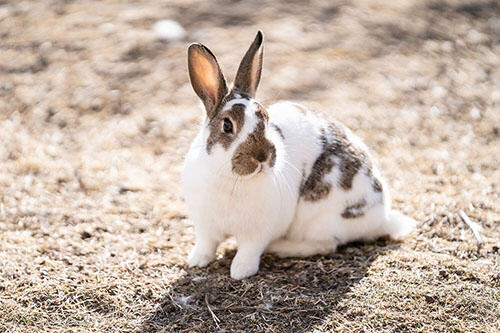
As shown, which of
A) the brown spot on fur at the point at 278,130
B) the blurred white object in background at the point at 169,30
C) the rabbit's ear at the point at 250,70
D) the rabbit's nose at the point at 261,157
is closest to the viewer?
the rabbit's nose at the point at 261,157

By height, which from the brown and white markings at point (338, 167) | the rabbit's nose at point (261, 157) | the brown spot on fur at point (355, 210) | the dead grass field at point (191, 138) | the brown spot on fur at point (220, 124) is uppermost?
the brown spot on fur at point (220, 124)

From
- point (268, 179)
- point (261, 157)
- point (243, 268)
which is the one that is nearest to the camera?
point (261, 157)

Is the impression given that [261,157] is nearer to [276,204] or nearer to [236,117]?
[236,117]

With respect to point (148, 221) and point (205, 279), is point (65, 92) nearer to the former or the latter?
point (148, 221)

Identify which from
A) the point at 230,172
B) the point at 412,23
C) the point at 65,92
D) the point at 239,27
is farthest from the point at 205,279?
the point at 412,23

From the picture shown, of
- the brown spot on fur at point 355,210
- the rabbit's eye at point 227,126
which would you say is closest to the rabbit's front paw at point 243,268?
the brown spot on fur at point 355,210

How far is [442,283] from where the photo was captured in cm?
425

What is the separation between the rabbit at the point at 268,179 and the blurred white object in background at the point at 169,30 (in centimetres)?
450

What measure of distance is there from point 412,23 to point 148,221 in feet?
18.5

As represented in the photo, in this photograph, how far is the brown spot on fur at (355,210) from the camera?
4699 millimetres

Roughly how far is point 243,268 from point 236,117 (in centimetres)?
108

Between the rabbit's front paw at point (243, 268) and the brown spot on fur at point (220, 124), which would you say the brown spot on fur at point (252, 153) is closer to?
the brown spot on fur at point (220, 124)

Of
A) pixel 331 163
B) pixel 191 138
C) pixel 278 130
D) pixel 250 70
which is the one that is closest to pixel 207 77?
pixel 250 70

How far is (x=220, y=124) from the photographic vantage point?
4059 millimetres
